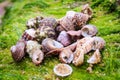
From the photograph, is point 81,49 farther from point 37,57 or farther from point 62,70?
point 37,57

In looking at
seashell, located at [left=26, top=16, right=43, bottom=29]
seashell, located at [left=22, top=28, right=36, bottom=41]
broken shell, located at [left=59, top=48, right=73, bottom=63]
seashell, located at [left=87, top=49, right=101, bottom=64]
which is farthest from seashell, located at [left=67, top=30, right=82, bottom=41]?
seashell, located at [left=26, top=16, right=43, bottom=29]

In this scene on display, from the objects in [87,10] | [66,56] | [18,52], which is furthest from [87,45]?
[87,10]

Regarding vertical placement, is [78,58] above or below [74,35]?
below

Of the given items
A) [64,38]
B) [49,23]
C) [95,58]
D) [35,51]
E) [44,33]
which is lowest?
[95,58]

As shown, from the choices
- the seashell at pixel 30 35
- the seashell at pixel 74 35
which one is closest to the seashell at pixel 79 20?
the seashell at pixel 74 35

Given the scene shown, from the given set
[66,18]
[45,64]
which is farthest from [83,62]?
[66,18]

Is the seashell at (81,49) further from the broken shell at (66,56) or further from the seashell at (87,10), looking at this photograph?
the seashell at (87,10)

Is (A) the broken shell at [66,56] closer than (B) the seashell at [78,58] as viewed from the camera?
No

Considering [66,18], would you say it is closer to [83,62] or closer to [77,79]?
[83,62]
